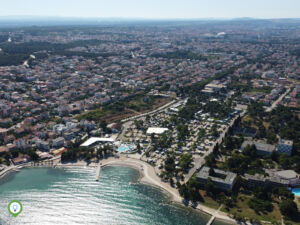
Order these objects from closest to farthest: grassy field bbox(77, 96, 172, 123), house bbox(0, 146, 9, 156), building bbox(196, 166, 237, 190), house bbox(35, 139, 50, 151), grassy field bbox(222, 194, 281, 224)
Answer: grassy field bbox(222, 194, 281, 224) < building bbox(196, 166, 237, 190) < house bbox(0, 146, 9, 156) < house bbox(35, 139, 50, 151) < grassy field bbox(77, 96, 172, 123)

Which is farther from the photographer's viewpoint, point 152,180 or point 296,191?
point 152,180

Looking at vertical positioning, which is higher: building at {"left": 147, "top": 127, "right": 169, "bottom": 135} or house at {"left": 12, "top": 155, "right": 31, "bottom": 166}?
building at {"left": 147, "top": 127, "right": 169, "bottom": 135}

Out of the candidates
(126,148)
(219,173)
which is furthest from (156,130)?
(219,173)

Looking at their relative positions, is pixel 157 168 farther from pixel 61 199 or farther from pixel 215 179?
pixel 61 199

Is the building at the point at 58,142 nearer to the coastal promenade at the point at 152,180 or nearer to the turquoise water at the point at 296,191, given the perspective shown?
the coastal promenade at the point at 152,180

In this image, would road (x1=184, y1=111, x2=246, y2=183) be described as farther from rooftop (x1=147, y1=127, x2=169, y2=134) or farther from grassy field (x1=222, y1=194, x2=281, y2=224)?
rooftop (x1=147, y1=127, x2=169, y2=134)

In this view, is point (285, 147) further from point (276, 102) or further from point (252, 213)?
point (276, 102)

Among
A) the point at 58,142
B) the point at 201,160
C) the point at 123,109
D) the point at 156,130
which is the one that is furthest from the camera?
the point at 123,109

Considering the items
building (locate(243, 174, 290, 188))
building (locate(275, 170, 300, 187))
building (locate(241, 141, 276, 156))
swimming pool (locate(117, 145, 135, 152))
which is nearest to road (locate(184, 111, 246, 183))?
building (locate(241, 141, 276, 156))
